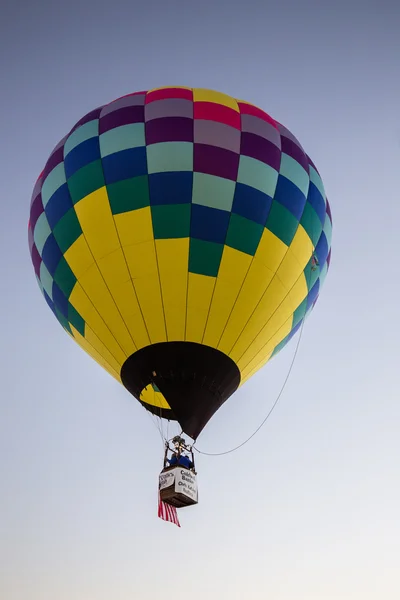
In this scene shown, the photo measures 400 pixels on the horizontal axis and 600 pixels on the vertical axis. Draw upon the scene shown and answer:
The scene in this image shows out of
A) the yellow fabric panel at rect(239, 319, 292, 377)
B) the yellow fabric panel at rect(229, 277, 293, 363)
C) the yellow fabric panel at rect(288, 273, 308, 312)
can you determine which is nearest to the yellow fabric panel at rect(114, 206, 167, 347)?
the yellow fabric panel at rect(229, 277, 293, 363)

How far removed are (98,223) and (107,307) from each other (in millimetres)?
950

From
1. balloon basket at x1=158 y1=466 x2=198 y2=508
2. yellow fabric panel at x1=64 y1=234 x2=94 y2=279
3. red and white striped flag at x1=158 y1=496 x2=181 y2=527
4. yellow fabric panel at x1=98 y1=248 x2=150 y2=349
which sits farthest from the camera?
yellow fabric panel at x1=64 y1=234 x2=94 y2=279

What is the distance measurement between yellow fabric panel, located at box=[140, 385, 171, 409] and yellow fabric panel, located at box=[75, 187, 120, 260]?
5.38ft

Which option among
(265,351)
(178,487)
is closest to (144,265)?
(265,351)

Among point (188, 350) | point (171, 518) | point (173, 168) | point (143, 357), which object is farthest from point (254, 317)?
point (171, 518)

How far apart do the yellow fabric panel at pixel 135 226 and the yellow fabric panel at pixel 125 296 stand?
169mm

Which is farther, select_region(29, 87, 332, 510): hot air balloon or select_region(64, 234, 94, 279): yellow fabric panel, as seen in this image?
select_region(64, 234, 94, 279): yellow fabric panel

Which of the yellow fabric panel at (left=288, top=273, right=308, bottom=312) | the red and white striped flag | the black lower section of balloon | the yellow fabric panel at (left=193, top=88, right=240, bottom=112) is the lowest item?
the red and white striped flag

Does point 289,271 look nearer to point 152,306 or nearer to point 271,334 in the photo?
point 271,334

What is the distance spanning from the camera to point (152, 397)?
756cm

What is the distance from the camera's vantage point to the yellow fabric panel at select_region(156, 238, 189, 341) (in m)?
6.84

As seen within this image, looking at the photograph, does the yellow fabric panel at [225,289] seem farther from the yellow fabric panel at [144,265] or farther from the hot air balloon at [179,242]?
the yellow fabric panel at [144,265]

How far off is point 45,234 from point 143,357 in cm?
207

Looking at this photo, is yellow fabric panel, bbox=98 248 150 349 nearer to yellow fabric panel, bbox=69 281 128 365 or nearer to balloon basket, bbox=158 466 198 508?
yellow fabric panel, bbox=69 281 128 365
